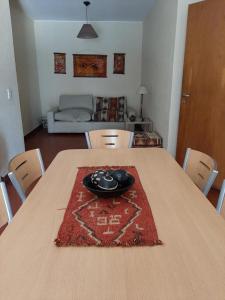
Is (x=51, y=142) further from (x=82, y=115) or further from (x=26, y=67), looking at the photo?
(x=26, y=67)

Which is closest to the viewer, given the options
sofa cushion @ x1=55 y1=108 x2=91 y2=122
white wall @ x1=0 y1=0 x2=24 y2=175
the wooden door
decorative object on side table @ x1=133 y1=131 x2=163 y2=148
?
the wooden door

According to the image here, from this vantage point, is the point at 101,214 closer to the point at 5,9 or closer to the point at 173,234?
the point at 173,234

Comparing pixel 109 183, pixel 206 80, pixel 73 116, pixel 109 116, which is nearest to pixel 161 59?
pixel 206 80

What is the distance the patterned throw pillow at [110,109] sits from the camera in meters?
5.32

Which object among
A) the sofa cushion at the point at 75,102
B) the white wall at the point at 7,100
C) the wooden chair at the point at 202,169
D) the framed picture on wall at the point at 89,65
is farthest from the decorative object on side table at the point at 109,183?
the framed picture on wall at the point at 89,65

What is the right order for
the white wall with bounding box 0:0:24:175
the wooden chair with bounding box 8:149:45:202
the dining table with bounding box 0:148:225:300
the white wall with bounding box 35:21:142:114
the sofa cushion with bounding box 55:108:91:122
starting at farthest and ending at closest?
the white wall with bounding box 35:21:142:114, the sofa cushion with bounding box 55:108:91:122, the white wall with bounding box 0:0:24:175, the wooden chair with bounding box 8:149:45:202, the dining table with bounding box 0:148:225:300

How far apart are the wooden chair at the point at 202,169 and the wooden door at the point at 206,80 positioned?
1168mm

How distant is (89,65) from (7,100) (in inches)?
128

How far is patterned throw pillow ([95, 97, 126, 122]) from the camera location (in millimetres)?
5316

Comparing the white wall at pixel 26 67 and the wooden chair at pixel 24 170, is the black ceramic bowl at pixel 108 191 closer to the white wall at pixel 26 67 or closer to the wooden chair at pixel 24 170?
the wooden chair at pixel 24 170

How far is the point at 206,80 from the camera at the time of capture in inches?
101

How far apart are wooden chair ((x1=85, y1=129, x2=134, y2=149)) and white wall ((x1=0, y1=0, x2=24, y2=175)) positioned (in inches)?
51.6

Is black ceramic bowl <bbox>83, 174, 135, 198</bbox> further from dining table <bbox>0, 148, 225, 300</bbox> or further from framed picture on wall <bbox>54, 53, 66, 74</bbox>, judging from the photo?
framed picture on wall <bbox>54, 53, 66, 74</bbox>

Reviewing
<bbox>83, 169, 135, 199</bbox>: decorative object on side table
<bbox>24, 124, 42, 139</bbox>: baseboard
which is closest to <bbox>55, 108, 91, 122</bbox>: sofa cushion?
<bbox>24, 124, 42, 139</bbox>: baseboard
